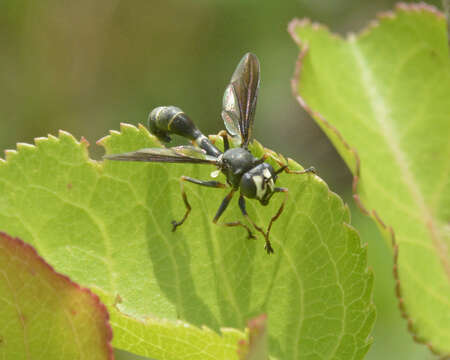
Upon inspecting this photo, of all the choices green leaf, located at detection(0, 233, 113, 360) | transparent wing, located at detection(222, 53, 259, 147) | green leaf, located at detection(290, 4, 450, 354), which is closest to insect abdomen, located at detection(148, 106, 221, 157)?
transparent wing, located at detection(222, 53, 259, 147)

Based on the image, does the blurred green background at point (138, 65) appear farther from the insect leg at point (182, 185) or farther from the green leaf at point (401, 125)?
the insect leg at point (182, 185)

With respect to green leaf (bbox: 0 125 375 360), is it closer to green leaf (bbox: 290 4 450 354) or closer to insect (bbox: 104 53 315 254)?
insect (bbox: 104 53 315 254)

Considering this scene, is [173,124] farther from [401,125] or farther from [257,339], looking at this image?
[257,339]

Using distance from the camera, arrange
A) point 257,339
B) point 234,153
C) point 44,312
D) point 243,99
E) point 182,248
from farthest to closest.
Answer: point 243,99, point 234,153, point 182,248, point 44,312, point 257,339

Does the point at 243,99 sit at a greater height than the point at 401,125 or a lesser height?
lesser

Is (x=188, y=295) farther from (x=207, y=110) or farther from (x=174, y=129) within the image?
(x=207, y=110)

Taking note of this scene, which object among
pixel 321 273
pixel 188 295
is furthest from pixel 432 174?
pixel 188 295

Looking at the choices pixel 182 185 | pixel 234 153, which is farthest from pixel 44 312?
pixel 234 153
